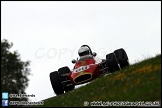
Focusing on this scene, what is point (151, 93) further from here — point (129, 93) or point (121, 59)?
point (121, 59)

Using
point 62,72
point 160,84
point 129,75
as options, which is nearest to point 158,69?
point 129,75

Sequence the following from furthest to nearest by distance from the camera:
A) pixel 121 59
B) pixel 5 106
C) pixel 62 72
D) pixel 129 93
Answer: pixel 62 72
pixel 121 59
pixel 5 106
pixel 129 93

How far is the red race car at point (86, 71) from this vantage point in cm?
3228

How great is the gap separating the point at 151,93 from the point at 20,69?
34.1 meters

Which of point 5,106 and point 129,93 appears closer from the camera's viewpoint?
point 129,93

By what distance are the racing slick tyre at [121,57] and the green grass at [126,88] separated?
4140 millimetres

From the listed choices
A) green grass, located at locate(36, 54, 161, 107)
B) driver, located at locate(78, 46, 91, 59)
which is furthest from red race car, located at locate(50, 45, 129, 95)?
green grass, located at locate(36, 54, 161, 107)

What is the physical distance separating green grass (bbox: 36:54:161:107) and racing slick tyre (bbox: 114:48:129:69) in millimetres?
4140

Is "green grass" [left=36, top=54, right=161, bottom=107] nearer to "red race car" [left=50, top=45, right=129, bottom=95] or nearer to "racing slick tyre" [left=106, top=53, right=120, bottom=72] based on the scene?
"racing slick tyre" [left=106, top=53, right=120, bottom=72]

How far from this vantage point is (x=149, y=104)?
20.2 meters

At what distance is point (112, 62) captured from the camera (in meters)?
32.0

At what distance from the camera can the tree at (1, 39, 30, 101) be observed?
46.7 metres

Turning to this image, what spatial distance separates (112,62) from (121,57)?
875 mm
